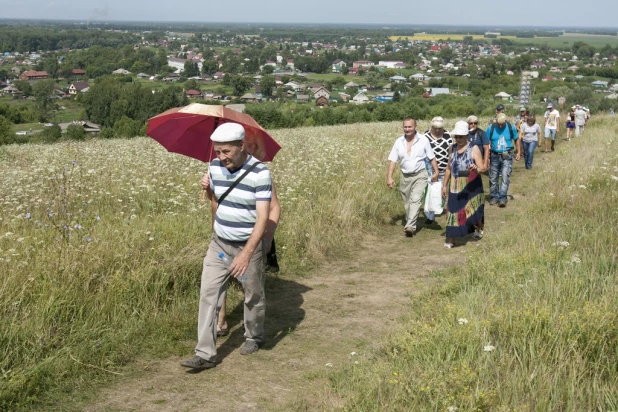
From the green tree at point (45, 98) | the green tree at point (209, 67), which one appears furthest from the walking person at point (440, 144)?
the green tree at point (209, 67)

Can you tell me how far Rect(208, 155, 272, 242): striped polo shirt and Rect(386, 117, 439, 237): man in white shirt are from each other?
4.53 m

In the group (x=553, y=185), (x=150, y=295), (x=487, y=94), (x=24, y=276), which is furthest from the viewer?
(x=487, y=94)

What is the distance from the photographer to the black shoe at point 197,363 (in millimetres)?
4836

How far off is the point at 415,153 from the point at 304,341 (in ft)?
14.6

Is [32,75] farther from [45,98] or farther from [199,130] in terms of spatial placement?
[199,130]

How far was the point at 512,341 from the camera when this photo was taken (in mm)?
4277

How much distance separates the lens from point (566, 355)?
4.13m

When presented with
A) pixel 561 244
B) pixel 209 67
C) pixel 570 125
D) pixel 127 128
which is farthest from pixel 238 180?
pixel 209 67

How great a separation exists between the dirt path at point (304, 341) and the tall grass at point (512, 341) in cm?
32

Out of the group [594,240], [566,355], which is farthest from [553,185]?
[566,355]

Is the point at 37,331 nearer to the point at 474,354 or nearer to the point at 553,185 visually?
the point at 474,354

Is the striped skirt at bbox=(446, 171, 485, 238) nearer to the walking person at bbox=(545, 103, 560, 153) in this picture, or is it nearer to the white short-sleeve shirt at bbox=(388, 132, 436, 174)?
the white short-sleeve shirt at bbox=(388, 132, 436, 174)

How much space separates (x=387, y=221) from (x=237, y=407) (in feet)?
20.0

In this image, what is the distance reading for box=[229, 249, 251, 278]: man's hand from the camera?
4.81 metres
